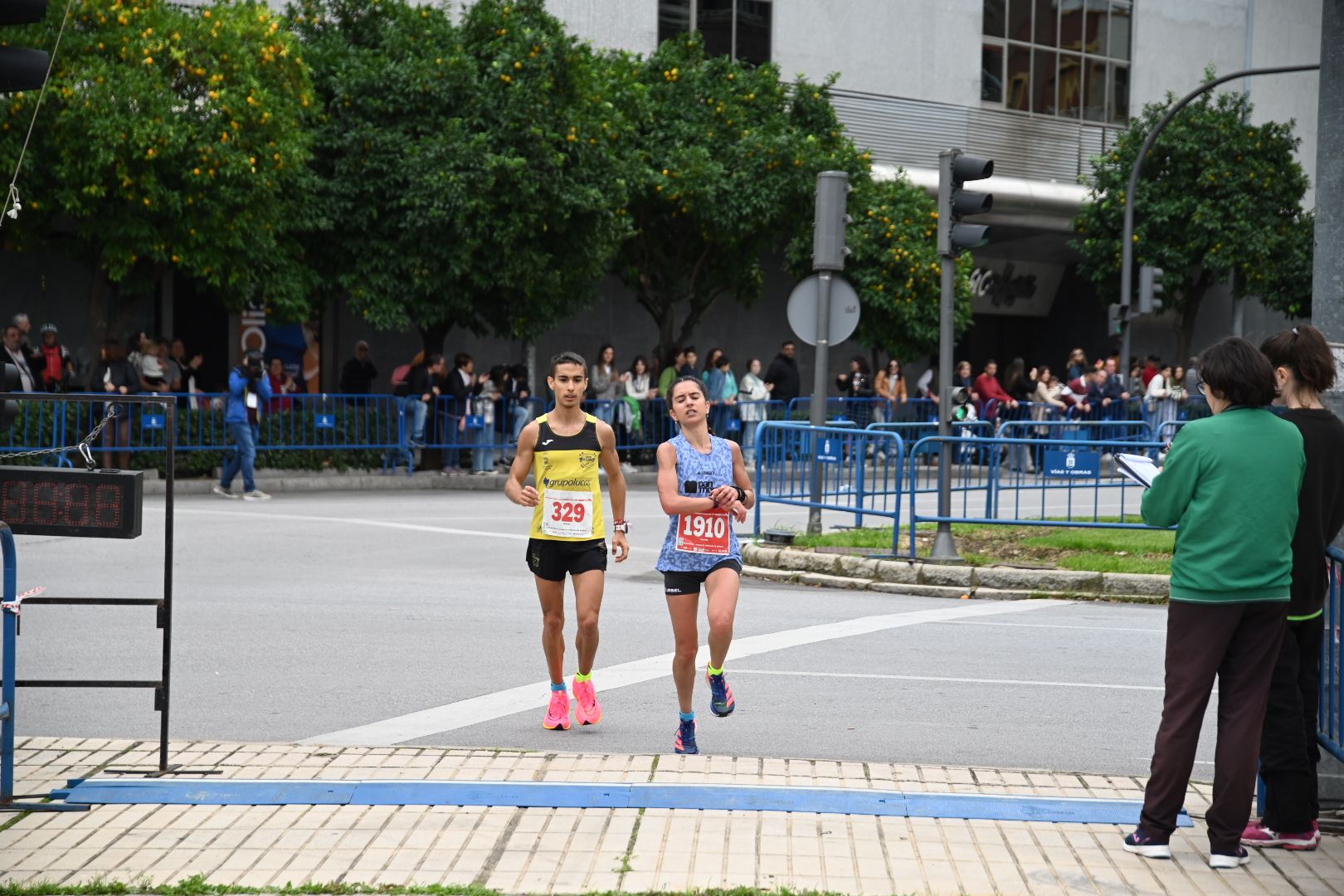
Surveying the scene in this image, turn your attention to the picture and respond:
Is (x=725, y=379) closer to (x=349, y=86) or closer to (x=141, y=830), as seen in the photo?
(x=349, y=86)

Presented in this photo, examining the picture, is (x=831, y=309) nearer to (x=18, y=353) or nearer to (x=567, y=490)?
(x=567, y=490)

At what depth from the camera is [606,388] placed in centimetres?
2398

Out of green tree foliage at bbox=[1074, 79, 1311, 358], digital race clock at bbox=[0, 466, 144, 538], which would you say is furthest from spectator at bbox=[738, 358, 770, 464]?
digital race clock at bbox=[0, 466, 144, 538]

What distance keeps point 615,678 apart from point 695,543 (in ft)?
6.26

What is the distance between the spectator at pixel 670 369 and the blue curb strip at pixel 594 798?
18228mm

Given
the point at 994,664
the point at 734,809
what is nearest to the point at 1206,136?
the point at 994,664

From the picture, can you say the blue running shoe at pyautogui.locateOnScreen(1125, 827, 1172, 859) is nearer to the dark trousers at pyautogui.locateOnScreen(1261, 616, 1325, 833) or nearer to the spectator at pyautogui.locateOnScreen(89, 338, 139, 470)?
the dark trousers at pyautogui.locateOnScreen(1261, 616, 1325, 833)

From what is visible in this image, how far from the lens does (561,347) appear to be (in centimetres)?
3017

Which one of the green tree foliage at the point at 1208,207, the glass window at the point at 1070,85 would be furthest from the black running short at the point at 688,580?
the glass window at the point at 1070,85

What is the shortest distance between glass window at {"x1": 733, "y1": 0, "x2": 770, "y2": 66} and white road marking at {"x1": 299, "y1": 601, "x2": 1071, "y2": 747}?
67.8ft

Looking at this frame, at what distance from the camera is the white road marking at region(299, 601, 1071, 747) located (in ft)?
23.7

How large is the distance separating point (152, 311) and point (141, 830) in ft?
72.1

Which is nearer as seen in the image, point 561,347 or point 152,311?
point 152,311

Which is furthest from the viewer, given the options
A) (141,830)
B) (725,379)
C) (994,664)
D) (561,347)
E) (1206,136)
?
(1206,136)
